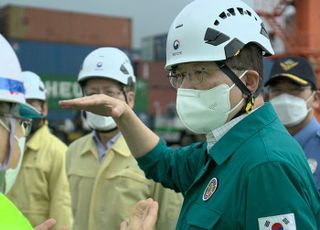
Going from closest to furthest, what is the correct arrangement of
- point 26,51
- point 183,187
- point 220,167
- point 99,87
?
point 220,167 < point 183,187 < point 99,87 < point 26,51

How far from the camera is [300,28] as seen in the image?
20.5 metres

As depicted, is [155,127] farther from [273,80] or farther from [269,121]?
[269,121]

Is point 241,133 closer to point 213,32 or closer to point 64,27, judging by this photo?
point 213,32

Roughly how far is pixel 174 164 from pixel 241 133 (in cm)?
64

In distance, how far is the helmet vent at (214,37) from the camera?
7.44 feet

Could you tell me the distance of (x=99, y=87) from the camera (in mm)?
3922

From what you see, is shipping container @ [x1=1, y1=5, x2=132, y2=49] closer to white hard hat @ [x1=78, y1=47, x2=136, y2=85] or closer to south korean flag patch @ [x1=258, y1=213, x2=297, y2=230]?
white hard hat @ [x1=78, y1=47, x2=136, y2=85]

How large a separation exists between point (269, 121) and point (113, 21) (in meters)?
37.7

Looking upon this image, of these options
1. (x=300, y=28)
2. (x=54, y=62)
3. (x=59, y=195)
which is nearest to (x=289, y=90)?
(x=59, y=195)

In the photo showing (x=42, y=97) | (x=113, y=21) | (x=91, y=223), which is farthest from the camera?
(x=113, y=21)

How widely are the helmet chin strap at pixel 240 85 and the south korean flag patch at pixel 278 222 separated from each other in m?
0.52

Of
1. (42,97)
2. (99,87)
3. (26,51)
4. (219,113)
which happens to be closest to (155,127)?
(26,51)

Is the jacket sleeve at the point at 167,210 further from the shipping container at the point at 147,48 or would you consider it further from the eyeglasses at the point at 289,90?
the shipping container at the point at 147,48

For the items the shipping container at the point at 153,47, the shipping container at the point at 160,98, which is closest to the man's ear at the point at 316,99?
the shipping container at the point at 160,98
